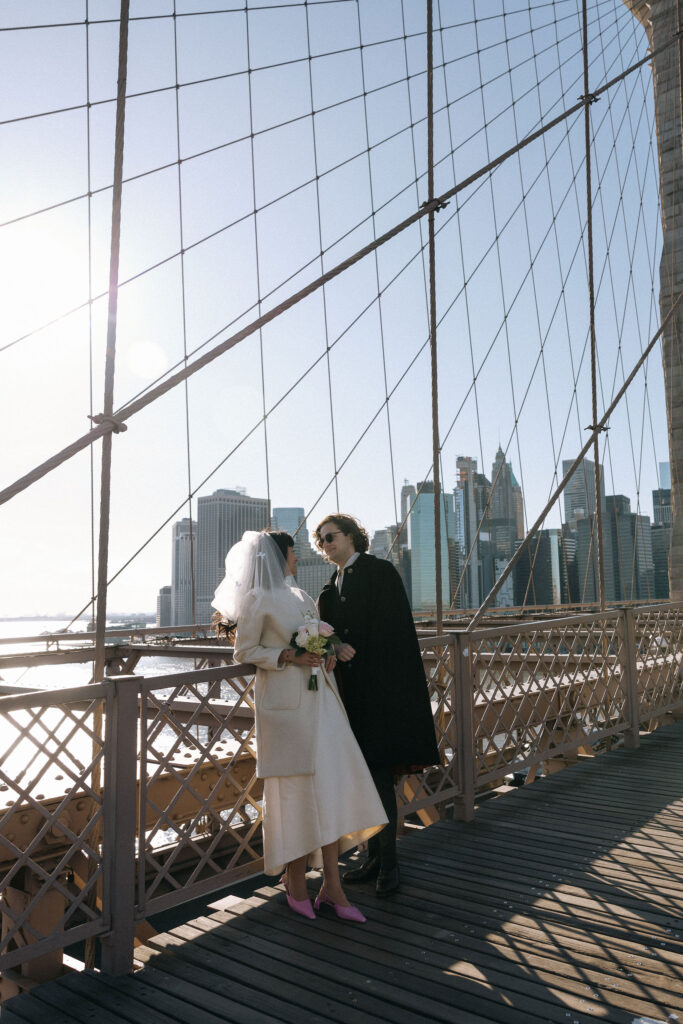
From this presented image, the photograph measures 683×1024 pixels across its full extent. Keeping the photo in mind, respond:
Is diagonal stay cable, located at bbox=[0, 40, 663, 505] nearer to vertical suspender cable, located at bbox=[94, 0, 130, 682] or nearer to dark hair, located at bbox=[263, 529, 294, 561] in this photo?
vertical suspender cable, located at bbox=[94, 0, 130, 682]

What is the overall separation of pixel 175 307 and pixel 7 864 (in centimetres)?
397

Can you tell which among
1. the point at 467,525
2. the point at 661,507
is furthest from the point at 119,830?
the point at 661,507

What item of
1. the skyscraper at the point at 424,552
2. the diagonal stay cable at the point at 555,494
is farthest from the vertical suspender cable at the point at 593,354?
the skyscraper at the point at 424,552

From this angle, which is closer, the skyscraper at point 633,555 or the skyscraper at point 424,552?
the skyscraper at point 424,552

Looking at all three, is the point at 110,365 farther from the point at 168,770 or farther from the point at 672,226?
the point at 672,226

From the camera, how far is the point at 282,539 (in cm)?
233

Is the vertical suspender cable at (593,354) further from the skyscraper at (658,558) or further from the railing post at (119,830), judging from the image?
the skyscraper at (658,558)

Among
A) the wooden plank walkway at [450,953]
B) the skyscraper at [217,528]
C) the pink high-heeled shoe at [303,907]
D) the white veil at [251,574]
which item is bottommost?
the wooden plank walkway at [450,953]

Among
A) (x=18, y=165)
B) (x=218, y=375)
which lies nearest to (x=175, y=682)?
(x=18, y=165)

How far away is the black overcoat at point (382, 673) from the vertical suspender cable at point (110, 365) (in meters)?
0.74

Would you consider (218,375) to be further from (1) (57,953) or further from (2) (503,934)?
(2) (503,934)

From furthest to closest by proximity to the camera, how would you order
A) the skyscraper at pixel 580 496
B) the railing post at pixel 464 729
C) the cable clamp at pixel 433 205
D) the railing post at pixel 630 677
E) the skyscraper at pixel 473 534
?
the skyscraper at pixel 580 496
the skyscraper at pixel 473 534
the railing post at pixel 630 677
the cable clamp at pixel 433 205
the railing post at pixel 464 729

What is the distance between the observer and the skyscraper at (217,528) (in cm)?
659

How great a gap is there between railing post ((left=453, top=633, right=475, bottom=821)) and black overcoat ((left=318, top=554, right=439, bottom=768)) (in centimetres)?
84
